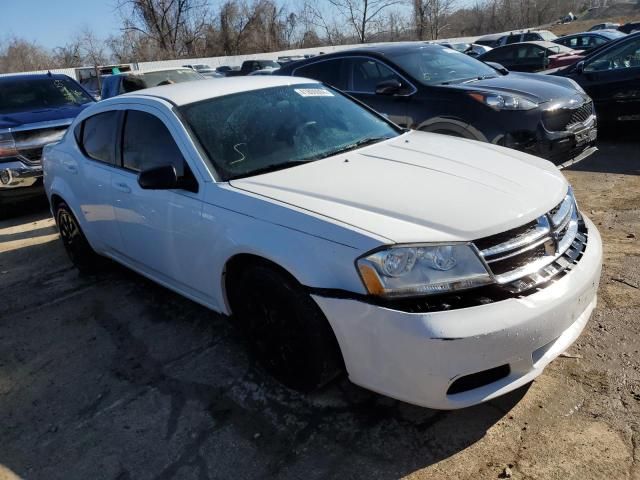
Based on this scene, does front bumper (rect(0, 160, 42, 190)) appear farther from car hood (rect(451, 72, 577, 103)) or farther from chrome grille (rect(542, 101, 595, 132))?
chrome grille (rect(542, 101, 595, 132))

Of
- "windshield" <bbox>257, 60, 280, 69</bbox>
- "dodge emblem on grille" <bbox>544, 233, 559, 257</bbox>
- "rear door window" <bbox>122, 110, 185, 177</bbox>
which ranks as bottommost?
"dodge emblem on grille" <bbox>544, 233, 559, 257</bbox>

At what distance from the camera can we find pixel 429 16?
2051 inches

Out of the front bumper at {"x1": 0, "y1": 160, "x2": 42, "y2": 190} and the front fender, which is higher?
the front fender

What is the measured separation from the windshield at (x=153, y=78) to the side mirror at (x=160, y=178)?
23.7ft

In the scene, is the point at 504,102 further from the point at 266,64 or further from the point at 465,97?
the point at 266,64

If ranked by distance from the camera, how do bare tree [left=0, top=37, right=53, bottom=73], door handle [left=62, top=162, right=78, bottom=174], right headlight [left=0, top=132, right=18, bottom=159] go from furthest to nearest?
bare tree [left=0, top=37, right=53, bottom=73] < right headlight [left=0, top=132, right=18, bottom=159] < door handle [left=62, top=162, right=78, bottom=174]

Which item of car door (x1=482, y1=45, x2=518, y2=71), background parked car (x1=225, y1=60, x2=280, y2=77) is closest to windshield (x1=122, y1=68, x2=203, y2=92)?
car door (x1=482, y1=45, x2=518, y2=71)

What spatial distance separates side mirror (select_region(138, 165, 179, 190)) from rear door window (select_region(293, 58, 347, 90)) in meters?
4.20

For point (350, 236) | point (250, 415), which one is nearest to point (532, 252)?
point (350, 236)

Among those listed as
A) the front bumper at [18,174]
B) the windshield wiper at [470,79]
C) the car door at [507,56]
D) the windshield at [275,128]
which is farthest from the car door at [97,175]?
the car door at [507,56]

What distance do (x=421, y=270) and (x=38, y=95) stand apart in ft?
26.5

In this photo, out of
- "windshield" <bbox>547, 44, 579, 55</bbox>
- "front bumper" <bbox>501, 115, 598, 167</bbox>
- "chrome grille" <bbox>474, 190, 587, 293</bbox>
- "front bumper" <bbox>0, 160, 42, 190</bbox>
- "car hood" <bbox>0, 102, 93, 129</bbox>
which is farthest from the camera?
"windshield" <bbox>547, 44, 579, 55</bbox>

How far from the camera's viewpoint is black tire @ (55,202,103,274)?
4715 mm

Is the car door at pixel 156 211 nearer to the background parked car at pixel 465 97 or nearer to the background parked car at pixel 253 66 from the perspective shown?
the background parked car at pixel 465 97
